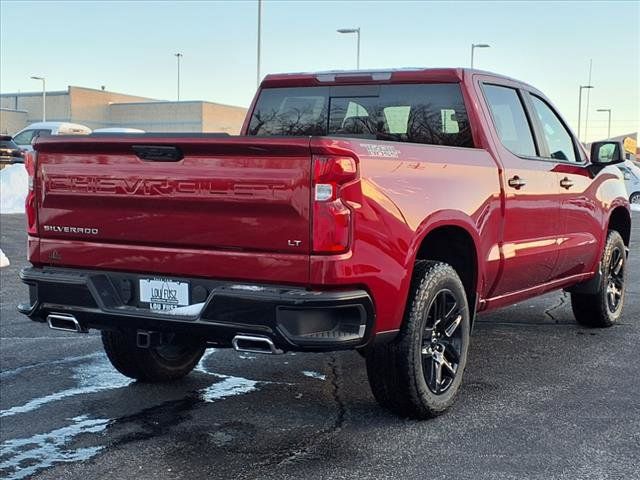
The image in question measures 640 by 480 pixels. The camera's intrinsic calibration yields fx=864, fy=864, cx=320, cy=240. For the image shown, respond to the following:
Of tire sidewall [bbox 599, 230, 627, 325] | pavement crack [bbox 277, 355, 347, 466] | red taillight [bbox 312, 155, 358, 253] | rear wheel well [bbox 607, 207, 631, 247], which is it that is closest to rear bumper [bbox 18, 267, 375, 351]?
red taillight [bbox 312, 155, 358, 253]

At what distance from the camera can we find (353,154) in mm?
3863

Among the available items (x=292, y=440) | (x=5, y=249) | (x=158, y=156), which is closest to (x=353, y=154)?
(x=158, y=156)

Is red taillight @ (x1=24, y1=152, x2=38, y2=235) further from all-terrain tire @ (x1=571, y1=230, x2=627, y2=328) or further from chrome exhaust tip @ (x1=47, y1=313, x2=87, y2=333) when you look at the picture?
all-terrain tire @ (x1=571, y1=230, x2=627, y2=328)

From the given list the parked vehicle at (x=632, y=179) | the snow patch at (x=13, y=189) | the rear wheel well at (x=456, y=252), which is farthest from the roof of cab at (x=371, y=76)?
the parked vehicle at (x=632, y=179)

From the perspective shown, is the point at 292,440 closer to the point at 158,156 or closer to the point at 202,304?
the point at 202,304

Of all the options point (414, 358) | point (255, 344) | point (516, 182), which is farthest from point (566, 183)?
point (255, 344)

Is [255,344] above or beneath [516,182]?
beneath

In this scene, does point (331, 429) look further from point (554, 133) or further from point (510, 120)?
point (554, 133)

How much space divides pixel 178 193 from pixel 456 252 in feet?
5.87

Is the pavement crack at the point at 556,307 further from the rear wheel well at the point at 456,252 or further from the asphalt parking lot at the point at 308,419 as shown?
the rear wheel well at the point at 456,252

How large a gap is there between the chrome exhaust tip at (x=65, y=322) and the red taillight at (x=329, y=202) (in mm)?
1400

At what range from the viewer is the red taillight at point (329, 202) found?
3797 millimetres

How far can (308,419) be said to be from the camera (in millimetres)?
4680

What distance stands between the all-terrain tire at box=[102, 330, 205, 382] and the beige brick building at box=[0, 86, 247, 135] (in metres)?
61.0
